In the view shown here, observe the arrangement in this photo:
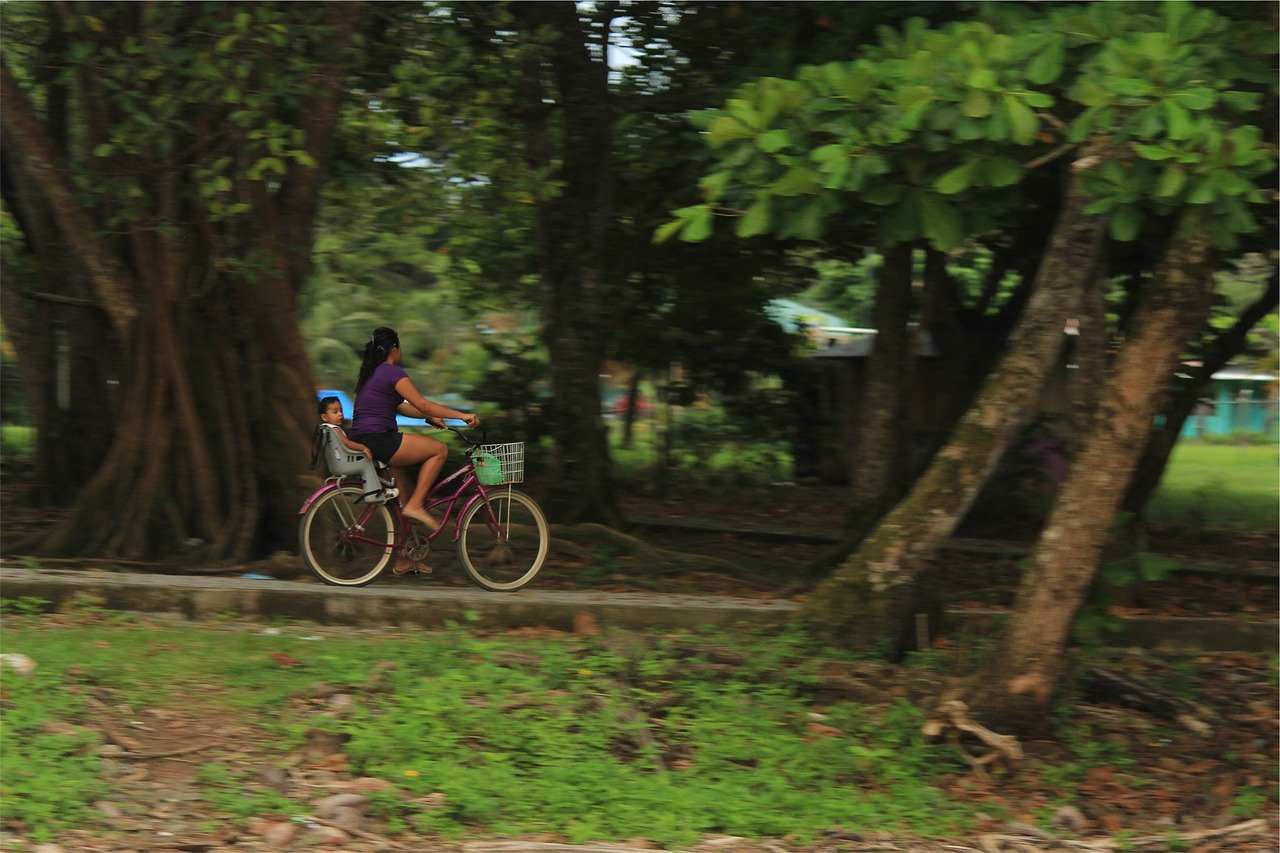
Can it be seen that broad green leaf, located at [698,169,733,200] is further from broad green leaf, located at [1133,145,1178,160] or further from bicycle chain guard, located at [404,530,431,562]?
bicycle chain guard, located at [404,530,431,562]

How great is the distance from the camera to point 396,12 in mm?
9602

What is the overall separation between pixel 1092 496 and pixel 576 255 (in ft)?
18.0

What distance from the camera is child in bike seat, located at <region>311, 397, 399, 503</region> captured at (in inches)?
316

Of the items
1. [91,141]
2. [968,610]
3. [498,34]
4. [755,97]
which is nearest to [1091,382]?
[968,610]

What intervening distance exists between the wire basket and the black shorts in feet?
1.67

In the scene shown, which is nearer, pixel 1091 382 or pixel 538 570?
A: pixel 1091 382

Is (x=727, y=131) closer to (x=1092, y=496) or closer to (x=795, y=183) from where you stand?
(x=795, y=183)

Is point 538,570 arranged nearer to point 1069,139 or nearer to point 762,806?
point 762,806

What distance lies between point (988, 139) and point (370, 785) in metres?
4.01

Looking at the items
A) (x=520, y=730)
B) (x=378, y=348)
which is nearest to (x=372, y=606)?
(x=378, y=348)

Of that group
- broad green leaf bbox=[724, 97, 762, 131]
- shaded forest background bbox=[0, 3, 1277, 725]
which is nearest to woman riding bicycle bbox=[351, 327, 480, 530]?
shaded forest background bbox=[0, 3, 1277, 725]

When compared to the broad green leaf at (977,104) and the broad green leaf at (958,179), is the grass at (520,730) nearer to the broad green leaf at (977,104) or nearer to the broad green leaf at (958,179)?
the broad green leaf at (958,179)

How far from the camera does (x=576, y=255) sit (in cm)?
1055

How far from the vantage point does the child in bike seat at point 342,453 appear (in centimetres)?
803
